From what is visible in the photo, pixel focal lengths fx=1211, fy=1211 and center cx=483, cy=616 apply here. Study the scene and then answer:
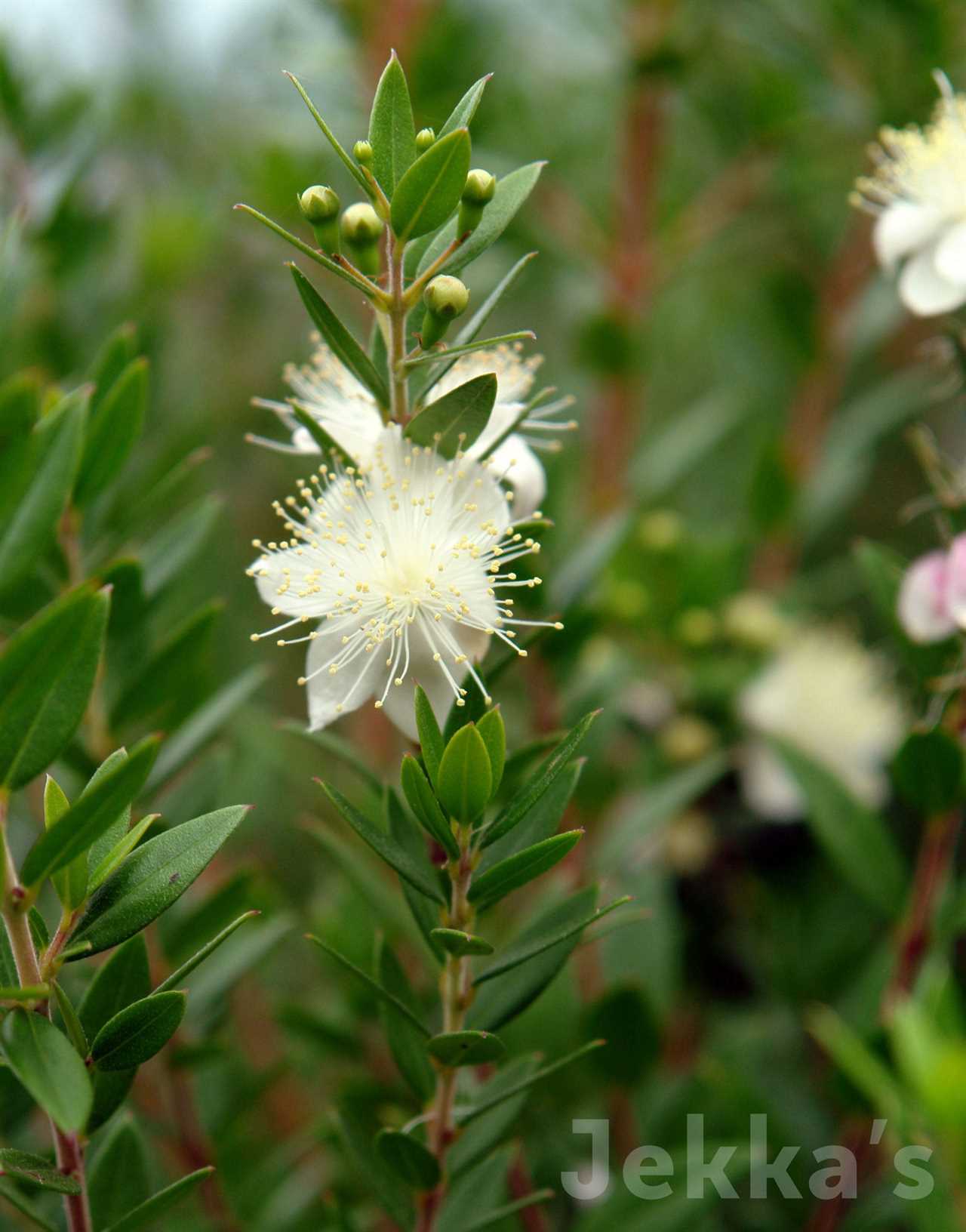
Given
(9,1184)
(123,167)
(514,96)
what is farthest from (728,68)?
(9,1184)

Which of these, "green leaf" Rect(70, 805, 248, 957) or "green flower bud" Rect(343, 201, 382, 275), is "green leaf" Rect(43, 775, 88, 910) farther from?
"green flower bud" Rect(343, 201, 382, 275)

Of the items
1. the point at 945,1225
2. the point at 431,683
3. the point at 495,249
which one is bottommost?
the point at 945,1225

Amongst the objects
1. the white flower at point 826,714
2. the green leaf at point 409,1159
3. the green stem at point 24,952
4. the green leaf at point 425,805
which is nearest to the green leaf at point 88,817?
the green stem at point 24,952

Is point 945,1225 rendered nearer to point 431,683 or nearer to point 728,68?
point 431,683

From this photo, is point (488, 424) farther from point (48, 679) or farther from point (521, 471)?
point (48, 679)

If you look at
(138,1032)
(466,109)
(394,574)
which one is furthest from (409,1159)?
(466,109)

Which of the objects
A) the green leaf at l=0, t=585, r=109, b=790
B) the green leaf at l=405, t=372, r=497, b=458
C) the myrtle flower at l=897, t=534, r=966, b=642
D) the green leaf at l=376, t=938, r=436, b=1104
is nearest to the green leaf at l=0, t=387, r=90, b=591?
the green leaf at l=0, t=585, r=109, b=790

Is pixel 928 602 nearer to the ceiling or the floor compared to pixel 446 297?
nearer to the floor
